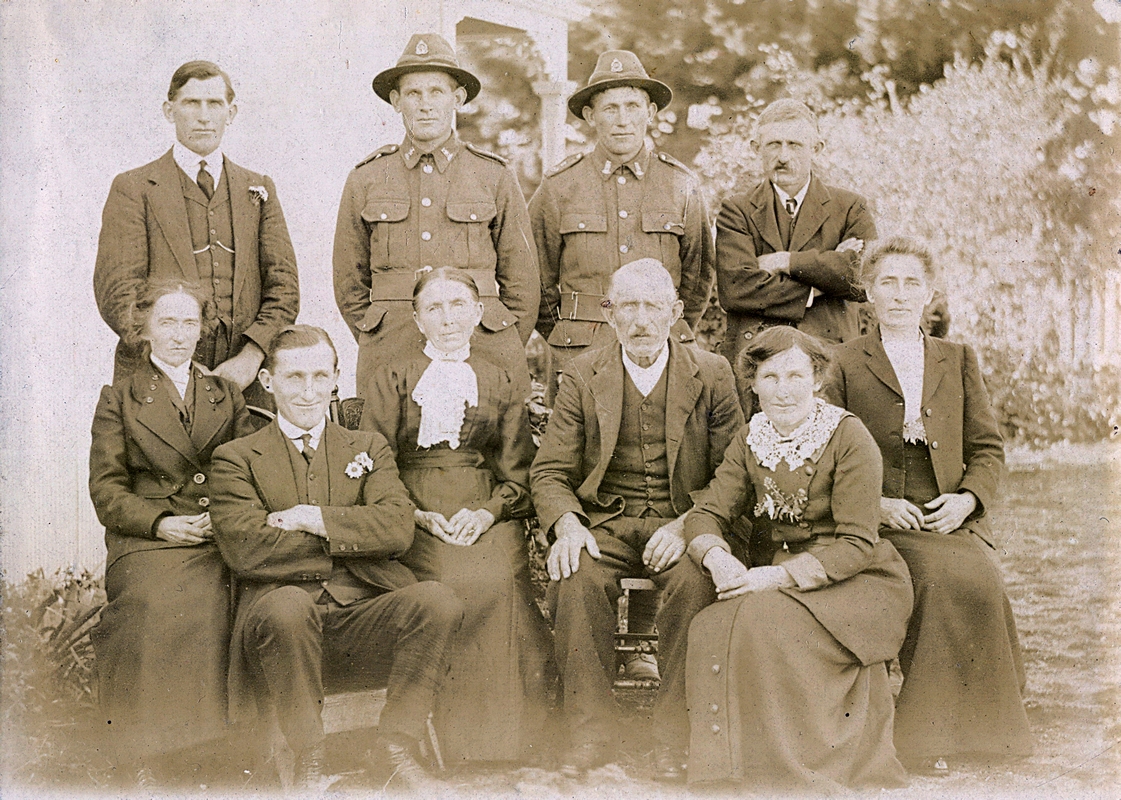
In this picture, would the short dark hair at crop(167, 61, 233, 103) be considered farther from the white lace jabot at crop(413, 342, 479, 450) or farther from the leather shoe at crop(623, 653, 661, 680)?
the leather shoe at crop(623, 653, 661, 680)

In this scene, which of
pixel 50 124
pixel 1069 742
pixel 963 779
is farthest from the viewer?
pixel 50 124

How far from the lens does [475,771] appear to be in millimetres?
3789

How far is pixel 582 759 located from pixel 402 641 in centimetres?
75

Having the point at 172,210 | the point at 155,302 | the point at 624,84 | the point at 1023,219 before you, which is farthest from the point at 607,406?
the point at 1023,219

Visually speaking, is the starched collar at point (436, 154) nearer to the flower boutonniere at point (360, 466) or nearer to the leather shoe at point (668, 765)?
the flower boutonniere at point (360, 466)

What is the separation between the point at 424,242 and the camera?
13.8 feet

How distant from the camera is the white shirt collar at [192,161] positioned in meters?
4.17

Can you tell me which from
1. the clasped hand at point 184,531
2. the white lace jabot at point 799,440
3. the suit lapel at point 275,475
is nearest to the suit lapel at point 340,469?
the suit lapel at point 275,475

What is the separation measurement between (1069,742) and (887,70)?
8.89 ft

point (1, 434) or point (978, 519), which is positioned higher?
point (1, 434)

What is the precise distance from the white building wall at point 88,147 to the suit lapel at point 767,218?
4.83ft

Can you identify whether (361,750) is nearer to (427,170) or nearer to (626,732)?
(626,732)

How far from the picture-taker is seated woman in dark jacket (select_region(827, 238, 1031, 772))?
3.77 metres

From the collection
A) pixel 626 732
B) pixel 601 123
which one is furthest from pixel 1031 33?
A: pixel 626 732
